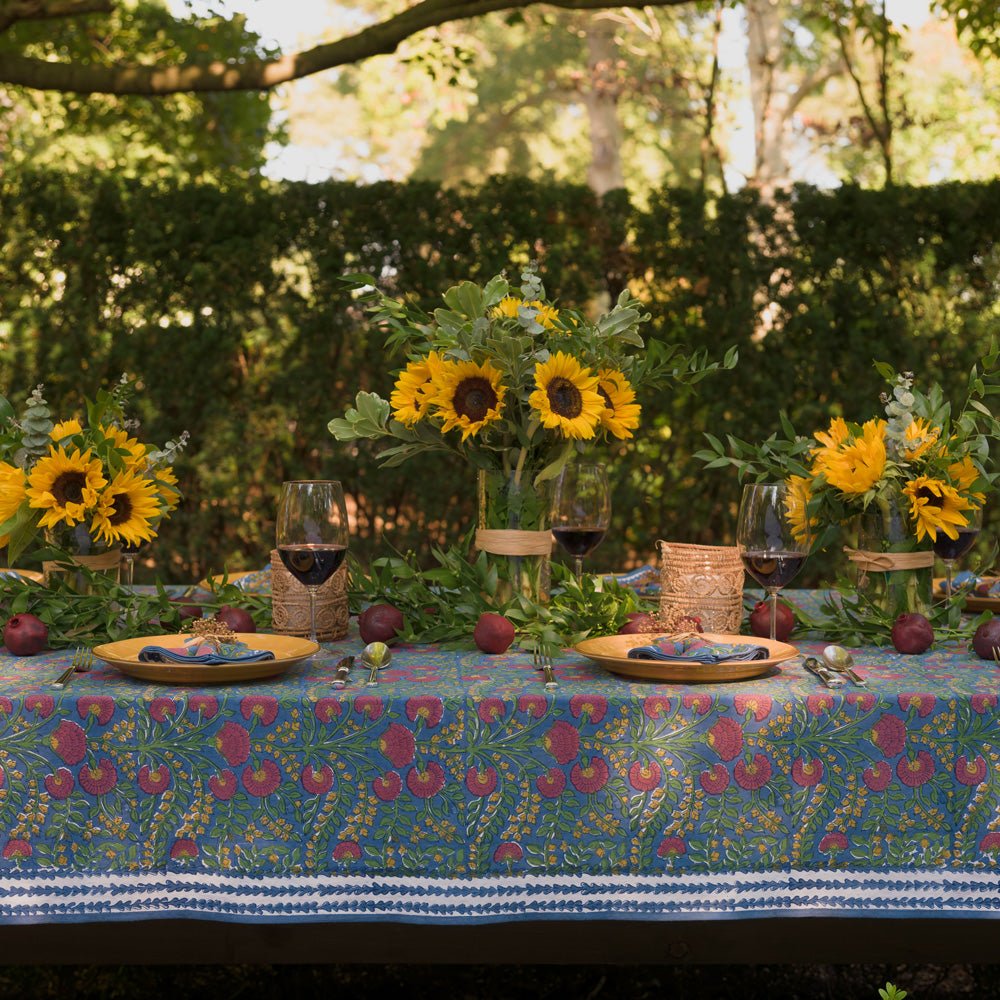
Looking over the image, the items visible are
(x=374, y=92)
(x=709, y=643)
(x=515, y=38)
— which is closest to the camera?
(x=709, y=643)

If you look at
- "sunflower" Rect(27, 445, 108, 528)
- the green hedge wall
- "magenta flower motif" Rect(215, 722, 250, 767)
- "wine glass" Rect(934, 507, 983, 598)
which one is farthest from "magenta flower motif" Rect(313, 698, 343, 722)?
the green hedge wall

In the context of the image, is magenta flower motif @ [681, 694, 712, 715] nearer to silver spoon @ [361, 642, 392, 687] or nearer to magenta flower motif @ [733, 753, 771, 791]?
magenta flower motif @ [733, 753, 771, 791]

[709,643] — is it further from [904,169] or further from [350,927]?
[904,169]

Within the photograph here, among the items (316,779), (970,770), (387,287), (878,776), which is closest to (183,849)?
(316,779)

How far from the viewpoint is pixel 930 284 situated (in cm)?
553

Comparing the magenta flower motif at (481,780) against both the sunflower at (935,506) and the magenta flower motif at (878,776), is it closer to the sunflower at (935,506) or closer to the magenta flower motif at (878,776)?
the magenta flower motif at (878,776)

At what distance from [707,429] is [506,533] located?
3531 mm

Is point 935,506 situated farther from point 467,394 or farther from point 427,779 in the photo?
point 427,779

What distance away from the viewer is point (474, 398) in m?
2.14

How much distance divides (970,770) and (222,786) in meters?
1.08

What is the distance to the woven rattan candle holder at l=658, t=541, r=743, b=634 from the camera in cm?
218

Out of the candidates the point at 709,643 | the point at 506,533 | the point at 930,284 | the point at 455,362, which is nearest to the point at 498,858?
the point at 709,643

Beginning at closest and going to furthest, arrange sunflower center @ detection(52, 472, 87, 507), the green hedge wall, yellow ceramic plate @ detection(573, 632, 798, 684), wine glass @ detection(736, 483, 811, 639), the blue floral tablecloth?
the blue floral tablecloth < yellow ceramic plate @ detection(573, 632, 798, 684) < wine glass @ detection(736, 483, 811, 639) < sunflower center @ detection(52, 472, 87, 507) < the green hedge wall

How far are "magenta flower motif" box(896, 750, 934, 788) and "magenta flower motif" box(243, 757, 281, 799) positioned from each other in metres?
0.90
